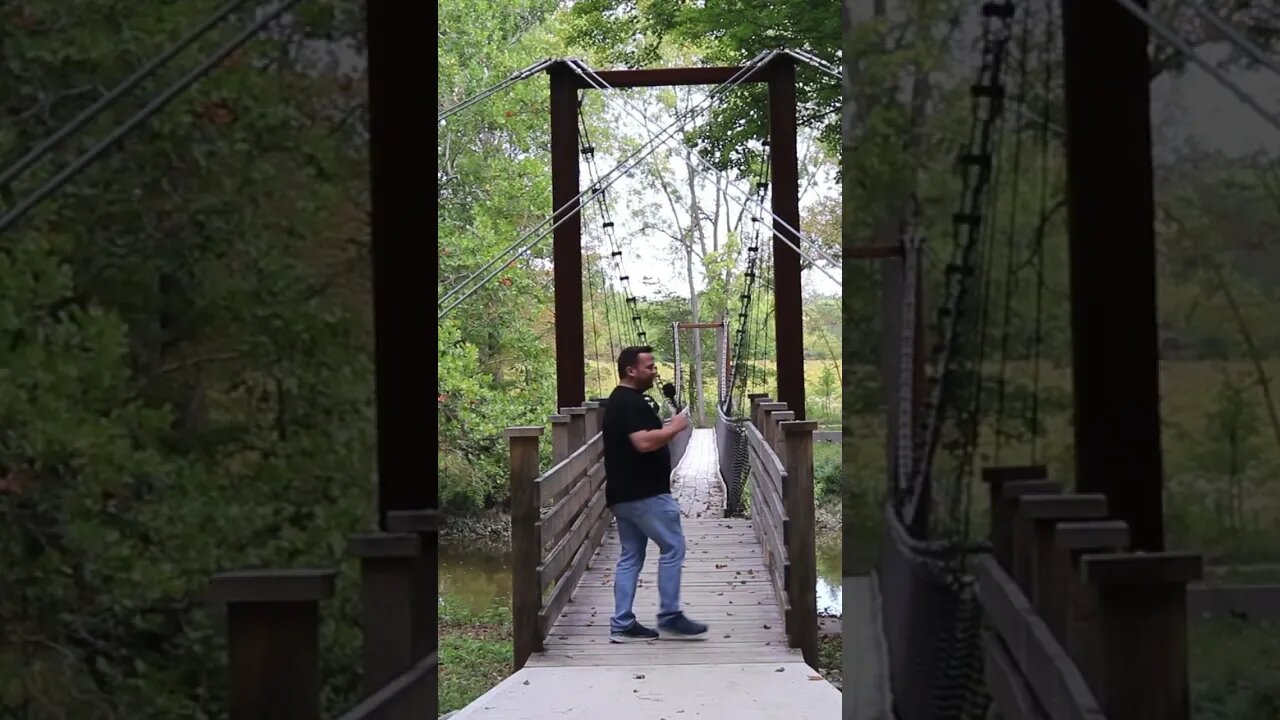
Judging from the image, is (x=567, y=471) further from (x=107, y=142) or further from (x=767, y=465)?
(x=107, y=142)

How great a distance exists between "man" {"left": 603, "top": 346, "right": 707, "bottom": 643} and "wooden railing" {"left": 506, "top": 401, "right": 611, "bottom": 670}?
255 mm

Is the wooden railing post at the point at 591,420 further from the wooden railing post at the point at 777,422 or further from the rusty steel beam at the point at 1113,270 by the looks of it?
the rusty steel beam at the point at 1113,270

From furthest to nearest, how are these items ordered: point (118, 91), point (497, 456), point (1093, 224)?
point (497, 456) < point (1093, 224) < point (118, 91)

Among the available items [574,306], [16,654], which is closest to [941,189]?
[16,654]

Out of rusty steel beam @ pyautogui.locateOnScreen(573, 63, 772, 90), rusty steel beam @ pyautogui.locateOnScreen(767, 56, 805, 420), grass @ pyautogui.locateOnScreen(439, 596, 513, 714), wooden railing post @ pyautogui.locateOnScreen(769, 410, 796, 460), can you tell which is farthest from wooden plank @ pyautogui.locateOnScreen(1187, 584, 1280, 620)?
grass @ pyautogui.locateOnScreen(439, 596, 513, 714)

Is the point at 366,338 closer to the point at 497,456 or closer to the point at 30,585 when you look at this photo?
the point at 30,585

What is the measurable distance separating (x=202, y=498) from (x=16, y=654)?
0.37 metres

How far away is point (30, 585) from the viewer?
1782 millimetres

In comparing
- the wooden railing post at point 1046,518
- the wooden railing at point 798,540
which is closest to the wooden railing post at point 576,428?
the wooden railing at point 798,540

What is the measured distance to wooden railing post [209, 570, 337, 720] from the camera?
1201 mm

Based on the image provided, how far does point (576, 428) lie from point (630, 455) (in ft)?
5.42

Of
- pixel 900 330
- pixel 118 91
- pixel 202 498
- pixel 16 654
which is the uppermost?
pixel 118 91

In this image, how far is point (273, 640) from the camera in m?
1.23

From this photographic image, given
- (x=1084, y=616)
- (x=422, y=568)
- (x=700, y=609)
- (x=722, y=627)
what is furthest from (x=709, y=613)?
(x=1084, y=616)
